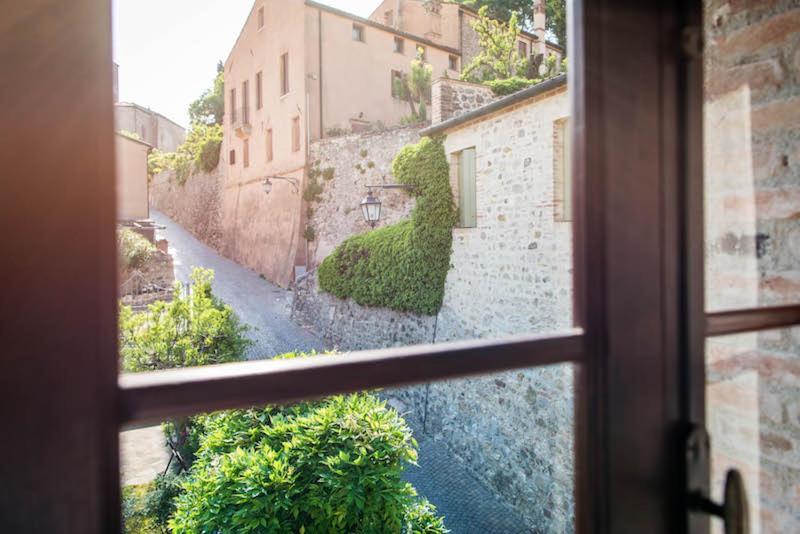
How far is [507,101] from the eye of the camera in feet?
21.8

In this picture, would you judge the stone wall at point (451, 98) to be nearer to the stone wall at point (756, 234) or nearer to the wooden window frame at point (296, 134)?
the wooden window frame at point (296, 134)

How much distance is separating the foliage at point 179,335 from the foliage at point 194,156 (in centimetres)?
1603

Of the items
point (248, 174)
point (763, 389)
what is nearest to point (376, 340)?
point (763, 389)

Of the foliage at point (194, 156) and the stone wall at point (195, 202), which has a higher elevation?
the foliage at point (194, 156)

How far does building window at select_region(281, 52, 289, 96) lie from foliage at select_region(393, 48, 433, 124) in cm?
301

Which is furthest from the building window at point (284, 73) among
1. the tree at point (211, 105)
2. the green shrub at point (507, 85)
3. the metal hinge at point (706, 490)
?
the metal hinge at point (706, 490)

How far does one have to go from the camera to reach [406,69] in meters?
17.0

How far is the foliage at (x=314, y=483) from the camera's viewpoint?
11.0 ft

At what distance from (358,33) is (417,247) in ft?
31.9

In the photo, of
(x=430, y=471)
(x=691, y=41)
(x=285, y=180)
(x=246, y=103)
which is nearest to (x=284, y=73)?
(x=285, y=180)

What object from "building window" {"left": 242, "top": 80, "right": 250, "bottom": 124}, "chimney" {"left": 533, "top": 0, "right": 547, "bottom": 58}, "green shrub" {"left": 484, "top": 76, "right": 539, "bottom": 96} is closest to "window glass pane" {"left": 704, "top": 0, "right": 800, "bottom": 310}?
"green shrub" {"left": 484, "top": 76, "right": 539, "bottom": 96}

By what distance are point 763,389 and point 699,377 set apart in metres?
0.51

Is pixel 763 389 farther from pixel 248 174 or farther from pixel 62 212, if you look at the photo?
pixel 248 174

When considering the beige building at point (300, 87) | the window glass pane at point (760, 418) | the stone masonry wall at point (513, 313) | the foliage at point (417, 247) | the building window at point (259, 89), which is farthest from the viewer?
the building window at point (259, 89)
